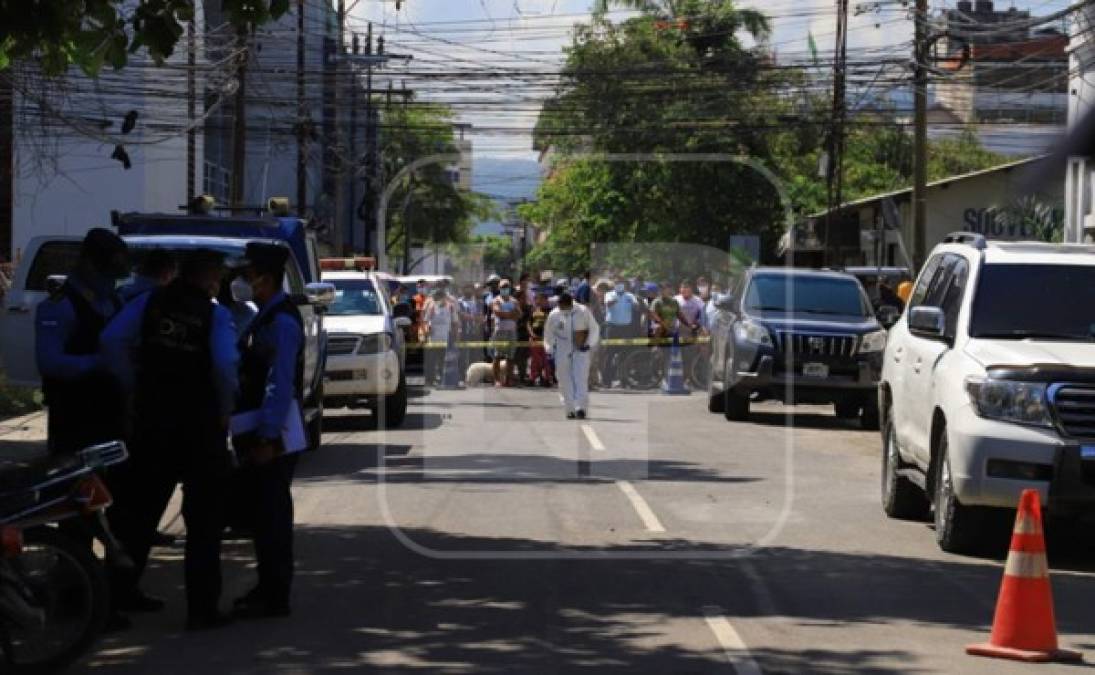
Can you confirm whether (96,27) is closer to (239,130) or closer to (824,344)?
(824,344)

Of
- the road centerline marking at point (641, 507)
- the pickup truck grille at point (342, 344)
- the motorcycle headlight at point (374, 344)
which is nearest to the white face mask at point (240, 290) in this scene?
the road centerline marking at point (641, 507)

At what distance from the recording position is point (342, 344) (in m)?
20.8

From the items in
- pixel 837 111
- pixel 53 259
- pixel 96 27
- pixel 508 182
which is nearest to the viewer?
pixel 96 27

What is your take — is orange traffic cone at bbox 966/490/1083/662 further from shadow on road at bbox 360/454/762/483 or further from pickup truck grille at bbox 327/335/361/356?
pickup truck grille at bbox 327/335/361/356

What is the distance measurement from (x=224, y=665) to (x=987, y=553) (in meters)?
5.89

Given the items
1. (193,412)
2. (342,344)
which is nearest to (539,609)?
(193,412)

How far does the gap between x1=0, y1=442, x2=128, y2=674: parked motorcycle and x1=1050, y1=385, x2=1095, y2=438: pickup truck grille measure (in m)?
5.88

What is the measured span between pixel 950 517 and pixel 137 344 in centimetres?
551

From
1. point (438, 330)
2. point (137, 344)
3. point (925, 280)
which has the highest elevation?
point (925, 280)

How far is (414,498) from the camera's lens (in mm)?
13969

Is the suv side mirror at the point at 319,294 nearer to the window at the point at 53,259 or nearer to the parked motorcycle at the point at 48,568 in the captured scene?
the window at the point at 53,259

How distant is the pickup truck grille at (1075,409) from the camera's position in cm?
1034

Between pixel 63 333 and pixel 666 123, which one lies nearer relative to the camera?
pixel 63 333

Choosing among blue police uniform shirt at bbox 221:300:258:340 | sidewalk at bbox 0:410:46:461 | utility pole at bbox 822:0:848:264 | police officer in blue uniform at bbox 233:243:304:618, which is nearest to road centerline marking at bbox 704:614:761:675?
police officer in blue uniform at bbox 233:243:304:618
